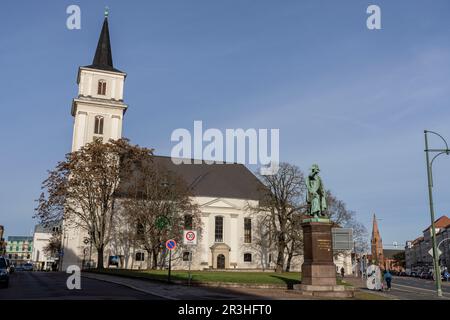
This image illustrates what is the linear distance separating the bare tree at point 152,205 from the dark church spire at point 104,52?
20.9m

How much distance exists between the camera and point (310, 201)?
21875 mm

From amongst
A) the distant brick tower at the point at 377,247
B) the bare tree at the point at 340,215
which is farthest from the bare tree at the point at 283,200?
the distant brick tower at the point at 377,247

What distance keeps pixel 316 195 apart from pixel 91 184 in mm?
30051

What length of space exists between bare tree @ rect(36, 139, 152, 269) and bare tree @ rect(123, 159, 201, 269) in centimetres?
289

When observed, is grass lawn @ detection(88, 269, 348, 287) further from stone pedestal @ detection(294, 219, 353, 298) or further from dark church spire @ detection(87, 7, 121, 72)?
dark church spire @ detection(87, 7, 121, 72)

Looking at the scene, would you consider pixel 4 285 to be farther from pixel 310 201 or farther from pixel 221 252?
pixel 221 252

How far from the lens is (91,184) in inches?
1781

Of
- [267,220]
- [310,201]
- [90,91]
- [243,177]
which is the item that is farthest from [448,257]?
[310,201]

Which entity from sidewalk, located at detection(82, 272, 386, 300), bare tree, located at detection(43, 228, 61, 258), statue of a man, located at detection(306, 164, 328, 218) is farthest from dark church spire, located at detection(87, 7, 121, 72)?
statue of a man, located at detection(306, 164, 328, 218)

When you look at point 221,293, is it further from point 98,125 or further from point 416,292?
point 98,125

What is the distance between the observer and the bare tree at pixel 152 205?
162 feet

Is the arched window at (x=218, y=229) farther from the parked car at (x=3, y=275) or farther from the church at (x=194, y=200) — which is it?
the parked car at (x=3, y=275)

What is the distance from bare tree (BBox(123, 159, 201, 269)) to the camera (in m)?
49.4
